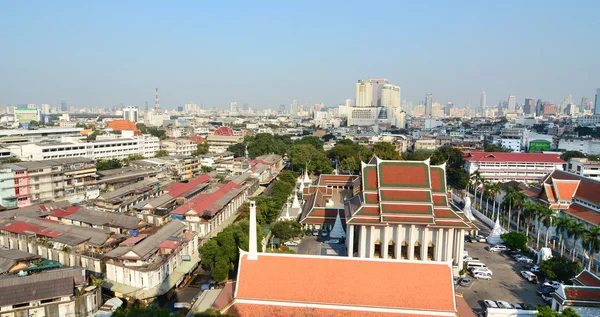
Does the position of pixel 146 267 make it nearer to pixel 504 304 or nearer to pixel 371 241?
pixel 371 241

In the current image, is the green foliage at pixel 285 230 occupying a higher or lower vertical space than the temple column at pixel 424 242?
lower

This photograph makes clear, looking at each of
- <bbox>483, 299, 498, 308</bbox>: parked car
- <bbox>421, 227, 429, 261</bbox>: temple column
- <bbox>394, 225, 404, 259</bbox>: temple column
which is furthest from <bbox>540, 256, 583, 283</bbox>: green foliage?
<bbox>394, 225, 404, 259</bbox>: temple column

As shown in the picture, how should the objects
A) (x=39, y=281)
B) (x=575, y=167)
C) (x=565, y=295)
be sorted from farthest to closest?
(x=575, y=167) → (x=39, y=281) → (x=565, y=295)

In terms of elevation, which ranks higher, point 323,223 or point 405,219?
point 405,219

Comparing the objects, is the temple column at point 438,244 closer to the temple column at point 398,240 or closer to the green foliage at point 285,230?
the temple column at point 398,240

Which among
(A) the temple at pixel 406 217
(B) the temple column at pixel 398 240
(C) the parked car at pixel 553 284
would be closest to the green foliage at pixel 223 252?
(A) the temple at pixel 406 217

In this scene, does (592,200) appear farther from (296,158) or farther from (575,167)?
(296,158)

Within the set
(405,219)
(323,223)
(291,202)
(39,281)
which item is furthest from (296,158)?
(39,281)
